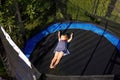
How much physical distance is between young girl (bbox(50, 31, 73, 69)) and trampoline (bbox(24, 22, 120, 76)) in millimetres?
70

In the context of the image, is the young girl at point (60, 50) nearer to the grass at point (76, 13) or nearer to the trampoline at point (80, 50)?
the trampoline at point (80, 50)

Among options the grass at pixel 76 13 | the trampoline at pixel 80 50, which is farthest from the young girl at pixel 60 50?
the grass at pixel 76 13

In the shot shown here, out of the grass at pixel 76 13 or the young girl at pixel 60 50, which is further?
the grass at pixel 76 13

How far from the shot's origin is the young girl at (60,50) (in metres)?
4.90

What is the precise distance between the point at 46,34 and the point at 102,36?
1056 millimetres

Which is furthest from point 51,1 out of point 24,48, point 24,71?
point 24,71

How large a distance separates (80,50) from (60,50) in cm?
35

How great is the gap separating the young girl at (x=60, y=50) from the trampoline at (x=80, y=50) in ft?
0.23

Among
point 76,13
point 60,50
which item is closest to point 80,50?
point 60,50

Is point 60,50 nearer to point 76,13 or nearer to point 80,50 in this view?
point 80,50

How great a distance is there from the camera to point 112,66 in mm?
4684

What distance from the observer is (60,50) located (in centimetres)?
505

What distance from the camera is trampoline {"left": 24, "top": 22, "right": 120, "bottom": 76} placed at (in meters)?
4.71

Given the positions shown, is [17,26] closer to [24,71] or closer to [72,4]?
[72,4]
